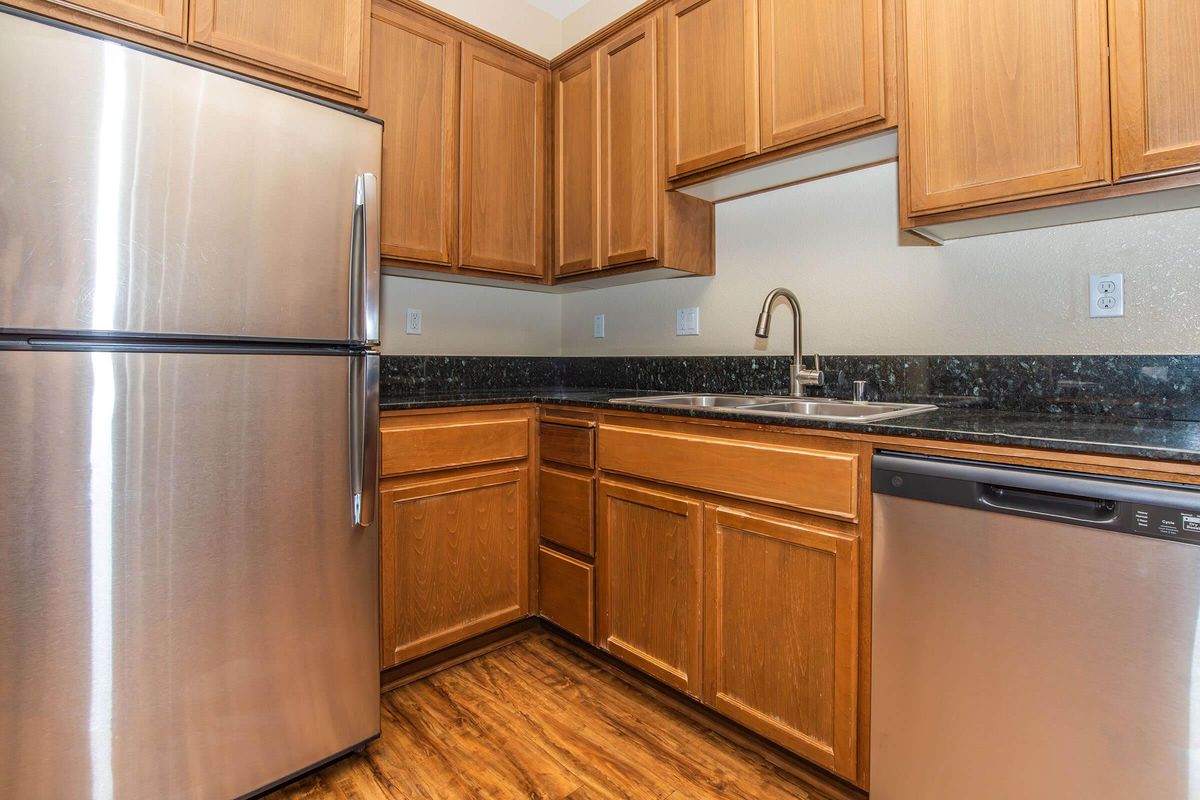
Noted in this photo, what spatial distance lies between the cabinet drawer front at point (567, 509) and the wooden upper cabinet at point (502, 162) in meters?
0.95

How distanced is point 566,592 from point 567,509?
0.30m

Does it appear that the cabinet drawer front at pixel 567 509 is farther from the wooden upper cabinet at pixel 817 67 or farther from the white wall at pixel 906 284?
the wooden upper cabinet at pixel 817 67

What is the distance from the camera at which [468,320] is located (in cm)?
274

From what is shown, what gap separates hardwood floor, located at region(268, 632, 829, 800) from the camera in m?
1.47

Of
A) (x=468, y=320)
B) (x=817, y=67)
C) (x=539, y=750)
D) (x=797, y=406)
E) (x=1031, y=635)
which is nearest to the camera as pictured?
(x=1031, y=635)

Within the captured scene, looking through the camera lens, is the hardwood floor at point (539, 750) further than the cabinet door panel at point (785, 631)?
Yes

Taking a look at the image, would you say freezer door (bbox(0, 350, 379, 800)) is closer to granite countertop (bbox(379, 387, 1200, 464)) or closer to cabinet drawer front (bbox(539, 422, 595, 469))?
cabinet drawer front (bbox(539, 422, 595, 469))

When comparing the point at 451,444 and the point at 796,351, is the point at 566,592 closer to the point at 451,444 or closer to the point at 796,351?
the point at 451,444

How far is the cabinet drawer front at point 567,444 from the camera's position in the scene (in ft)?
6.64

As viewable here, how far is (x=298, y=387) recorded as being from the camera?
4.60ft

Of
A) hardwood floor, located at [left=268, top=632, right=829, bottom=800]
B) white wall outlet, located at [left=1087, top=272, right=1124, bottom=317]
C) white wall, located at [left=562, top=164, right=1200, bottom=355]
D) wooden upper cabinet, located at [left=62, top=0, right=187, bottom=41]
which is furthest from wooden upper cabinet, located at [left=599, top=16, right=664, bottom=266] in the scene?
hardwood floor, located at [left=268, top=632, right=829, bottom=800]

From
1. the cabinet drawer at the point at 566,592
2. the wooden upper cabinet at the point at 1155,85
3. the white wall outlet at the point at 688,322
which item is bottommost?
the cabinet drawer at the point at 566,592

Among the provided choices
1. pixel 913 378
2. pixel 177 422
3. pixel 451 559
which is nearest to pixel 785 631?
pixel 913 378

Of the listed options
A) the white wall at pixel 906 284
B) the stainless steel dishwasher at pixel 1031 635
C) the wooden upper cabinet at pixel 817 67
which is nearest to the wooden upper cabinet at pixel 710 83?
the wooden upper cabinet at pixel 817 67
